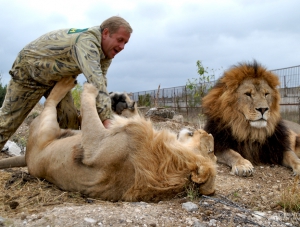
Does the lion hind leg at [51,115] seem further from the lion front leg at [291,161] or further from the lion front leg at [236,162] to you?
the lion front leg at [291,161]

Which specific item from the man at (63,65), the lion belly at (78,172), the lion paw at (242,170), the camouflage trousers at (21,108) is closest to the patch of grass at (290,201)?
the lion belly at (78,172)

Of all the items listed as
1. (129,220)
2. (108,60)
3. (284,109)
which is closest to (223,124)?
(108,60)

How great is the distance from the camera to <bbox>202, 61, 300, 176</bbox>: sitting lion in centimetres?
484

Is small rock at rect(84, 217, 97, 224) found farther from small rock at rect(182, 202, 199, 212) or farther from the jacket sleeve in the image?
the jacket sleeve

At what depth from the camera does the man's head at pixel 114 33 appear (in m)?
4.11

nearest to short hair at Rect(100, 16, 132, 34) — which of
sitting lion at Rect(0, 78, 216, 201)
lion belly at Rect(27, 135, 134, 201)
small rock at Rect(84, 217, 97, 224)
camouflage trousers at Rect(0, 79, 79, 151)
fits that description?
camouflage trousers at Rect(0, 79, 79, 151)

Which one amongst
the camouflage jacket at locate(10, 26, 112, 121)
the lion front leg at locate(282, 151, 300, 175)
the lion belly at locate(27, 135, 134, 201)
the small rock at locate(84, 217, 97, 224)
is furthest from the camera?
the lion front leg at locate(282, 151, 300, 175)

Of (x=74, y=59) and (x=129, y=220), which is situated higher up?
(x=74, y=59)

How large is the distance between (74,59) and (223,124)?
7.04 feet

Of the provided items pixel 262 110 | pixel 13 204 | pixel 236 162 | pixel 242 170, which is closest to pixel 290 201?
pixel 242 170

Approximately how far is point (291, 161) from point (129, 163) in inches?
107

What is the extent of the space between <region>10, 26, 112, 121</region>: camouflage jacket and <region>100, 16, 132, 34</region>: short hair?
95 millimetres

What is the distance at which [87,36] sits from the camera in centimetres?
396

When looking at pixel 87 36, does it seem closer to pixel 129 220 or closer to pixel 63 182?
pixel 63 182
